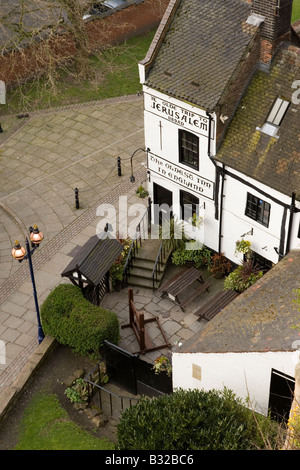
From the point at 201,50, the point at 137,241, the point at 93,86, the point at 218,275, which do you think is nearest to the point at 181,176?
the point at 137,241

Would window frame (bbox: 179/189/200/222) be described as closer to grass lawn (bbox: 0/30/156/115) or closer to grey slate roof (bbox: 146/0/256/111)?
grey slate roof (bbox: 146/0/256/111)

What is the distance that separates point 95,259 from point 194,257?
434 cm

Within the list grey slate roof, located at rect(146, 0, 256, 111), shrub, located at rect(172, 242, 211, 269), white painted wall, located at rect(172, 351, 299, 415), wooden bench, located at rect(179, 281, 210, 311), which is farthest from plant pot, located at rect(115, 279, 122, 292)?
grey slate roof, located at rect(146, 0, 256, 111)

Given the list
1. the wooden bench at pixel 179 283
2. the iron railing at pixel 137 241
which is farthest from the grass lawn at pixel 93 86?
the wooden bench at pixel 179 283

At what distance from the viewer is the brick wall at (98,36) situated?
126 feet

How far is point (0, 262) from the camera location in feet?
93.9

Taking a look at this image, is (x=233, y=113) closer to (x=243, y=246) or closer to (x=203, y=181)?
(x=203, y=181)

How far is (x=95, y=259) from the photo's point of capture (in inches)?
993

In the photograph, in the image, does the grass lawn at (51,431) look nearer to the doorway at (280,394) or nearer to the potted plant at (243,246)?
the doorway at (280,394)

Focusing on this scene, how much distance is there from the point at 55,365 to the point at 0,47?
1804 centimetres

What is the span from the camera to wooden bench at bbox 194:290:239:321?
25641 mm

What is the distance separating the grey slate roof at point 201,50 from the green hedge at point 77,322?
25.9ft
